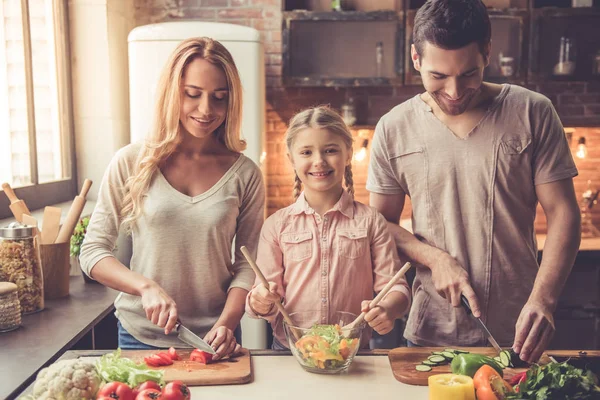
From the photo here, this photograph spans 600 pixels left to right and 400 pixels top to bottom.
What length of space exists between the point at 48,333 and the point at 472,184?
48.9 inches

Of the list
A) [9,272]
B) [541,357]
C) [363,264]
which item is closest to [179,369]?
[363,264]

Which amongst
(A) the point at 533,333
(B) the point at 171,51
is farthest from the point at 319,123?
(B) the point at 171,51

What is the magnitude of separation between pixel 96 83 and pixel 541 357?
8.66ft

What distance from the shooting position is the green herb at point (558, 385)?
3.65 ft

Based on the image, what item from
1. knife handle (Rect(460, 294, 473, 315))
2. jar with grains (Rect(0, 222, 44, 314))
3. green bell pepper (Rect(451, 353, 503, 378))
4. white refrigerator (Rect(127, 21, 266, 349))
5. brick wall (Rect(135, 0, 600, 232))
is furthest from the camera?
brick wall (Rect(135, 0, 600, 232))

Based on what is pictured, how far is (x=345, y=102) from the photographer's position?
12.3ft

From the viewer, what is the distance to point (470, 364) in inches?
49.3

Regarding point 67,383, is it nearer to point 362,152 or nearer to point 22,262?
point 22,262

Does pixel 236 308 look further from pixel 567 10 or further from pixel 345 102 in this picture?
pixel 567 10

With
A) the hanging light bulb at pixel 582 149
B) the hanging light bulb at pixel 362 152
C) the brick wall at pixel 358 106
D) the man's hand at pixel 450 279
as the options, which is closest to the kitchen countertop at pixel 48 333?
the man's hand at pixel 450 279

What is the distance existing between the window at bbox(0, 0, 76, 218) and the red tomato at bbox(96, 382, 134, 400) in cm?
157

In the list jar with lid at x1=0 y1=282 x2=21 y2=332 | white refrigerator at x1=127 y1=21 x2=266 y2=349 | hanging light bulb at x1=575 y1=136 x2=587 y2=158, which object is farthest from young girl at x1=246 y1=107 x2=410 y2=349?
hanging light bulb at x1=575 y1=136 x2=587 y2=158

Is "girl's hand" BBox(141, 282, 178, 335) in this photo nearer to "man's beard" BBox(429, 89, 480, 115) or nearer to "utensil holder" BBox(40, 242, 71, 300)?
"utensil holder" BBox(40, 242, 71, 300)

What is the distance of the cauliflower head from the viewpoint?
107 cm
